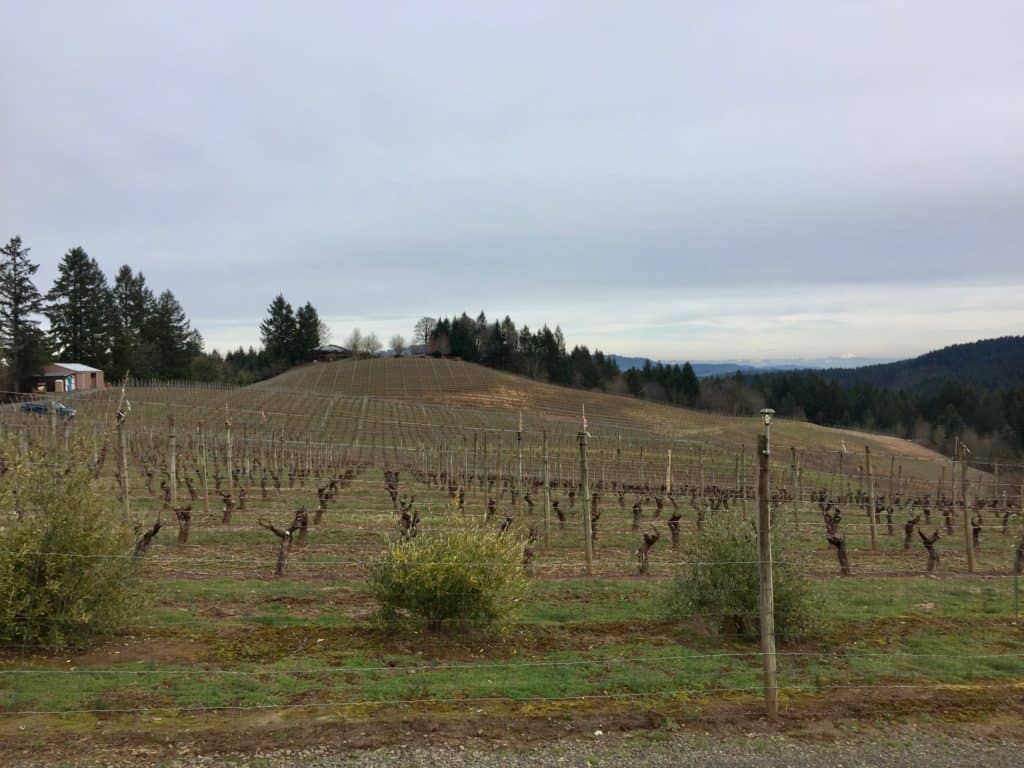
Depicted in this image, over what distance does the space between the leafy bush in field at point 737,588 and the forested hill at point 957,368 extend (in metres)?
146

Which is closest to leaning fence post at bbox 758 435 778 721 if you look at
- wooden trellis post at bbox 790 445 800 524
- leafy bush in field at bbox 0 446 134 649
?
leafy bush in field at bbox 0 446 134 649

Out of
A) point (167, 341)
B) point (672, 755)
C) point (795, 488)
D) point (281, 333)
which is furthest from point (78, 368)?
point (672, 755)

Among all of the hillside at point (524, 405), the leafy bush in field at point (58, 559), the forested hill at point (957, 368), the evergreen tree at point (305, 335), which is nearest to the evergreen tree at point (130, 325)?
the hillside at point (524, 405)

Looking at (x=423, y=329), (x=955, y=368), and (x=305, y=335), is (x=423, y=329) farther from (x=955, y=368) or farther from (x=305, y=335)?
(x=955, y=368)

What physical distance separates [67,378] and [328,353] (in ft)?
152

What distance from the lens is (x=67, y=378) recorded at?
59.1 meters

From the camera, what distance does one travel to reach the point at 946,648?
26.3 ft

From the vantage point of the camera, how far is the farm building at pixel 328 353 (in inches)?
4060

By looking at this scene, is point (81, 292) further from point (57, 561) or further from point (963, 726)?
point (963, 726)

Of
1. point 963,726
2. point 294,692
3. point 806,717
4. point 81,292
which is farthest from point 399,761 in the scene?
point 81,292

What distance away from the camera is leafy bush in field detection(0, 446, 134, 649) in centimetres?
688

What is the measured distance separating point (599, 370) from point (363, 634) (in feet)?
326

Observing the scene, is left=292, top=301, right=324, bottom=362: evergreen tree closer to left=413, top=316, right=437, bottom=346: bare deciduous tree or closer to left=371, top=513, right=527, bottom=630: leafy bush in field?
left=413, top=316, right=437, bottom=346: bare deciduous tree

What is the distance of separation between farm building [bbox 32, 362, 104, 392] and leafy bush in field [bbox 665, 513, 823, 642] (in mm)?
56846
